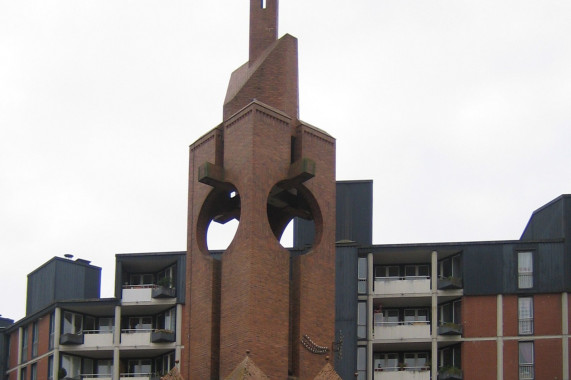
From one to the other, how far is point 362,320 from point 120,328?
15.5 meters

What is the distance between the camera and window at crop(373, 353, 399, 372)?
7688 cm

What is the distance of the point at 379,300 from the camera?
253 feet

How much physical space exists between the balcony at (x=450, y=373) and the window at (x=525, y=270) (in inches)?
241

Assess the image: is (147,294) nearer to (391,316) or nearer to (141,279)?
(141,279)

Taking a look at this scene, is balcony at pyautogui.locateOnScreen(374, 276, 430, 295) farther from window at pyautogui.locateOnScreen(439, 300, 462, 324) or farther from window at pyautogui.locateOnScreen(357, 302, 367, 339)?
window at pyautogui.locateOnScreen(439, 300, 462, 324)

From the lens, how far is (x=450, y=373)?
74.2 metres

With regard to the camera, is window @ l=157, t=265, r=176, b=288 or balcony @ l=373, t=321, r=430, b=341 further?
window @ l=157, t=265, r=176, b=288

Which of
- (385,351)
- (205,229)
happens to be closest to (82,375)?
(385,351)

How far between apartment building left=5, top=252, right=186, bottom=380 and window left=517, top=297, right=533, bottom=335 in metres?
20.2

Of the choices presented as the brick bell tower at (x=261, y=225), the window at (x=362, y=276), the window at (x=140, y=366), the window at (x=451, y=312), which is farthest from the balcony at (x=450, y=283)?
the brick bell tower at (x=261, y=225)

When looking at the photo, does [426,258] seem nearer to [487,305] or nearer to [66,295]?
[487,305]

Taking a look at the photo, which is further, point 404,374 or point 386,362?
point 386,362

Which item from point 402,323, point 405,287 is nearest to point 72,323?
point 402,323

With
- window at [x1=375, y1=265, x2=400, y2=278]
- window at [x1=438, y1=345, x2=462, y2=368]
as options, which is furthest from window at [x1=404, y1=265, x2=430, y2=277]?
window at [x1=438, y1=345, x2=462, y2=368]
